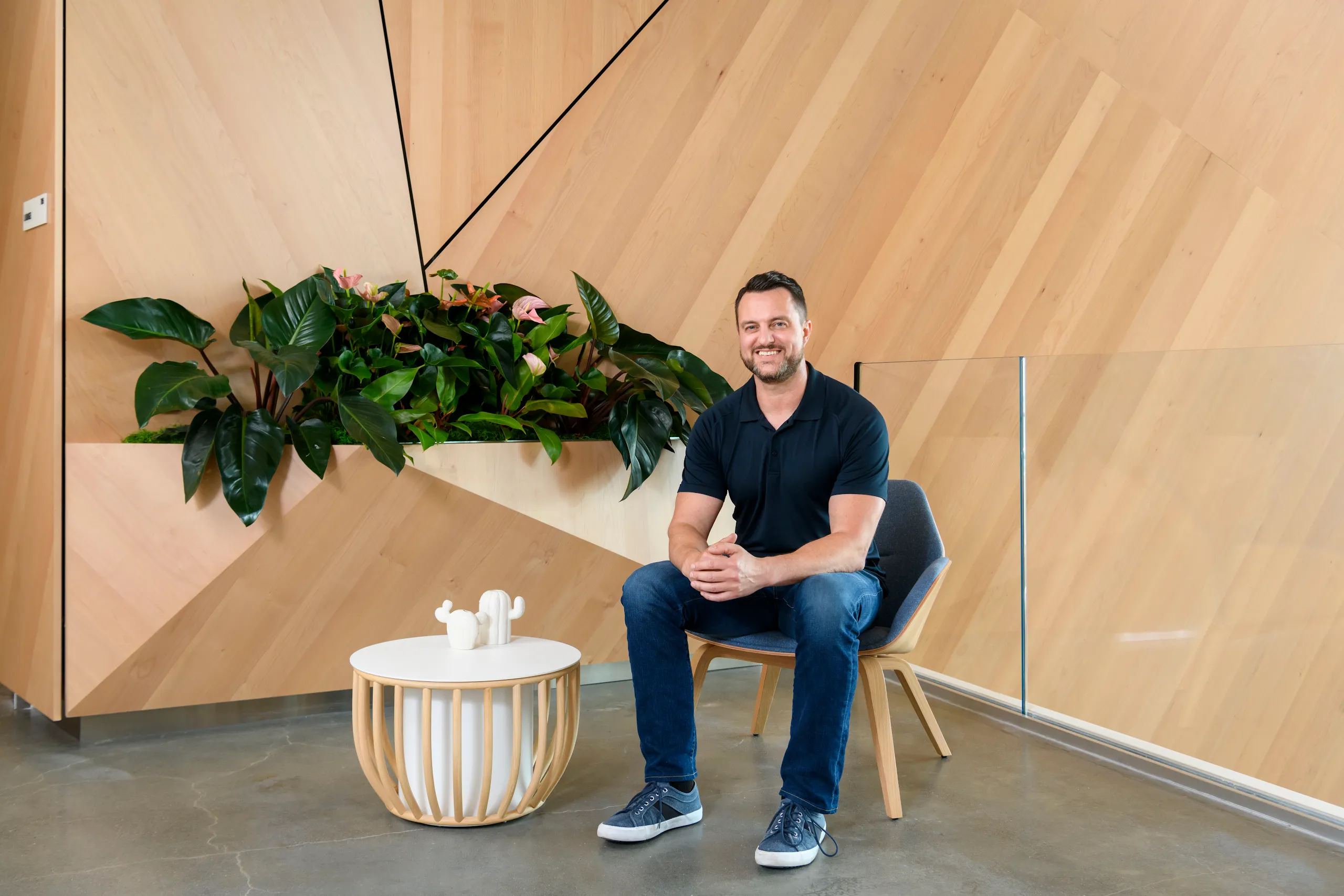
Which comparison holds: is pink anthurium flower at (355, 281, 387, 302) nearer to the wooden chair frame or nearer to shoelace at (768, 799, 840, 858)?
the wooden chair frame

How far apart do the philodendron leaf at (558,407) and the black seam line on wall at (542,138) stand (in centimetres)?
66

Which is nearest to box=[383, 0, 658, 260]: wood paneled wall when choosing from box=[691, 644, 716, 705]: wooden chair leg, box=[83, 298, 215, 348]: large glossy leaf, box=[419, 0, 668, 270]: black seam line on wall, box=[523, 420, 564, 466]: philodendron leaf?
box=[419, 0, 668, 270]: black seam line on wall

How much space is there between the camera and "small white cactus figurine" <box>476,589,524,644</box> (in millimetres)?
2500

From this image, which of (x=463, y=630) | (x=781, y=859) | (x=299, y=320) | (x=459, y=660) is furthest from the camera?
(x=299, y=320)

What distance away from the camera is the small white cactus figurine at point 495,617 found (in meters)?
2.50

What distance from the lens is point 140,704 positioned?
306 centimetres

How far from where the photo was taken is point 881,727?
8.11 feet

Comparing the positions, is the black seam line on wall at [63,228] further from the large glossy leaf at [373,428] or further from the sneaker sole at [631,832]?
the sneaker sole at [631,832]

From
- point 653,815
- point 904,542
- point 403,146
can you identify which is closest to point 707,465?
point 904,542

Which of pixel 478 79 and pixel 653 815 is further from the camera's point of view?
pixel 478 79

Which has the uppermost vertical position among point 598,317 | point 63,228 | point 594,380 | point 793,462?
point 63,228

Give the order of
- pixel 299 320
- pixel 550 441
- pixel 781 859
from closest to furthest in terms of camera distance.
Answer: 1. pixel 781 859
2. pixel 299 320
3. pixel 550 441

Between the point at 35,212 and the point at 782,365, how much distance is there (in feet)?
7.59

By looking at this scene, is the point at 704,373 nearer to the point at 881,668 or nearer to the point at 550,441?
A: the point at 550,441
